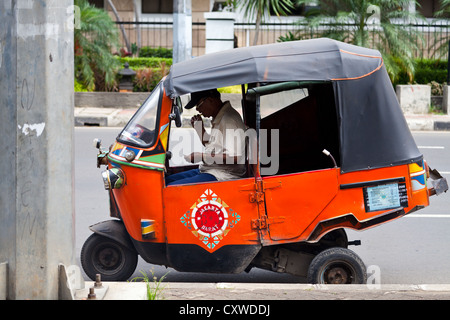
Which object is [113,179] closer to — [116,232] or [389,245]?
[116,232]

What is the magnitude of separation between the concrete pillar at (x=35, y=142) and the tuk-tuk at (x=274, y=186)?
1.15 metres

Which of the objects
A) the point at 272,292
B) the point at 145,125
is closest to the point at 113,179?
the point at 145,125

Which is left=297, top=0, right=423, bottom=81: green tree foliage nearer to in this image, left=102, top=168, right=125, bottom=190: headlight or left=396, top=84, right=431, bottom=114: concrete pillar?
left=396, top=84, right=431, bottom=114: concrete pillar

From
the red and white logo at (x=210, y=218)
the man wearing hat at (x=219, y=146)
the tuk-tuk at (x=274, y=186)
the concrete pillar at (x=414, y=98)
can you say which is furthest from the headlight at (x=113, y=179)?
the concrete pillar at (x=414, y=98)

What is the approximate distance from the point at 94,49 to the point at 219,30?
339 centimetres

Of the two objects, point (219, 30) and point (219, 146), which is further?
point (219, 30)

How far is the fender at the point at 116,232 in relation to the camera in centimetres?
580

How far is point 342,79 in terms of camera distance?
5.54 meters

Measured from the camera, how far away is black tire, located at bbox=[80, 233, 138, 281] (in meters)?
5.90

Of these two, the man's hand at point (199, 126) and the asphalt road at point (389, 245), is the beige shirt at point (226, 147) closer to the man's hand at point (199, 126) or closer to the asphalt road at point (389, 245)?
the man's hand at point (199, 126)

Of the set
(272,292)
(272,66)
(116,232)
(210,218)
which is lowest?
(272,292)

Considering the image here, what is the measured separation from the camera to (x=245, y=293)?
509cm

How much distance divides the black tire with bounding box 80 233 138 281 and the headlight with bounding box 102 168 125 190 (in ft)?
1.84
